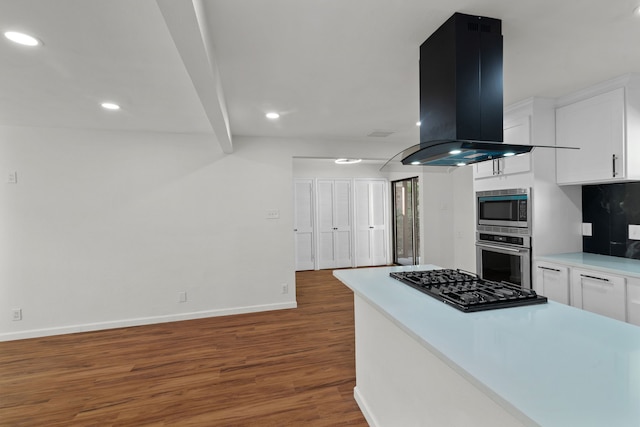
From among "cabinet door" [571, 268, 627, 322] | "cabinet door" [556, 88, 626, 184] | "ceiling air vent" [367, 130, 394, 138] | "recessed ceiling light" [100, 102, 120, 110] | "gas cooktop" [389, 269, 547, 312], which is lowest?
"cabinet door" [571, 268, 627, 322]

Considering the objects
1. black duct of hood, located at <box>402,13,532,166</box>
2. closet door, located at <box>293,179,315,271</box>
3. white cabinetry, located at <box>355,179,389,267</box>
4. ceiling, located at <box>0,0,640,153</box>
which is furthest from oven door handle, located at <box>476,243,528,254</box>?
closet door, located at <box>293,179,315,271</box>

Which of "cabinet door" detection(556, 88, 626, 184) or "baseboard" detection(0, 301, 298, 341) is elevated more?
"cabinet door" detection(556, 88, 626, 184)

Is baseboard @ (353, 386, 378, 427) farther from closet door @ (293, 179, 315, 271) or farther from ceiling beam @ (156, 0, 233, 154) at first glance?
closet door @ (293, 179, 315, 271)

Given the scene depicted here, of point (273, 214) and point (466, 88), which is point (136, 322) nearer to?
point (273, 214)

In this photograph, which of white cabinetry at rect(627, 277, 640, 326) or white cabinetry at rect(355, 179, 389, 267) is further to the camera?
white cabinetry at rect(355, 179, 389, 267)

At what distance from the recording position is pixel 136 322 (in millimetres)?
3854

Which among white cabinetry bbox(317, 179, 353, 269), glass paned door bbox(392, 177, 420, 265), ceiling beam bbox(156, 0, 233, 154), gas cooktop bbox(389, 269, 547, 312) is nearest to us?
ceiling beam bbox(156, 0, 233, 154)

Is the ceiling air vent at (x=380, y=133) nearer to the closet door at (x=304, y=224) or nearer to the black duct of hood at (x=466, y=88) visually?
the black duct of hood at (x=466, y=88)

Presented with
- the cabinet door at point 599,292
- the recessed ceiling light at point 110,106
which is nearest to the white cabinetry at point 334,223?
the recessed ceiling light at point 110,106

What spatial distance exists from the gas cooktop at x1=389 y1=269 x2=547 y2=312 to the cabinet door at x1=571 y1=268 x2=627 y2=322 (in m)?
1.31

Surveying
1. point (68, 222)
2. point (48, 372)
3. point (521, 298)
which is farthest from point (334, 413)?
point (68, 222)

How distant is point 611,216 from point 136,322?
5361 mm

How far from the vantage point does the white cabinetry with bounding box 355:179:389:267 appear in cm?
719

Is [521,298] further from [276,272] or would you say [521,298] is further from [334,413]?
[276,272]
